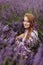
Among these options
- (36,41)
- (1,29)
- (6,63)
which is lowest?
(36,41)

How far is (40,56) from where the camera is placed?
3.54ft

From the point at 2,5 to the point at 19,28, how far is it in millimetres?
683

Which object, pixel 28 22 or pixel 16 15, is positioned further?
pixel 16 15

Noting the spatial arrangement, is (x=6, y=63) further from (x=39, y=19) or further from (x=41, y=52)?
(x=39, y=19)

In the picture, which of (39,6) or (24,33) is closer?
(24,33)

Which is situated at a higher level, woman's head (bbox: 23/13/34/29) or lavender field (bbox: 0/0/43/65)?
woman's head (bbox: 23/13/34/29)

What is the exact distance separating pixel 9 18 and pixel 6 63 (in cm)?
160

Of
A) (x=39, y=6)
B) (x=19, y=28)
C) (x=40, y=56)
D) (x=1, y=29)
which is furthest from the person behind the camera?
(x=39, y=6)

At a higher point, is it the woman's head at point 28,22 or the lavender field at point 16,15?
the woman's head at point 28,22

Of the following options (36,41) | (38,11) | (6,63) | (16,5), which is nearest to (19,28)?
(36,41)

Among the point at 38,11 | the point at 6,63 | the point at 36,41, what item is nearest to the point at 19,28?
the point at 36,41

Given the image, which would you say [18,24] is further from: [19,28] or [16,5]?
[16,5]

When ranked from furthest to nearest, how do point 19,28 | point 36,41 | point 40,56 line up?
1. point 19,28
2. point 36,41
3. point 40,56

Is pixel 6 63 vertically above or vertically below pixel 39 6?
above
